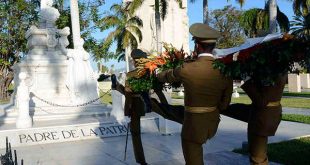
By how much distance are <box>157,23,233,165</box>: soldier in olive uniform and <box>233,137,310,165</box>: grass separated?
2.78 metres

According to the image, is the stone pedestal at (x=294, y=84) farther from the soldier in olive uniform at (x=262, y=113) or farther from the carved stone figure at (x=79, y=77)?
the soldier in olive uniform at (x=262, y=113)

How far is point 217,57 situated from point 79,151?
465 cm

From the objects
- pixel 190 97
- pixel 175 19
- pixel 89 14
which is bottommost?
pixel 190 97

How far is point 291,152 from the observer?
23.7 feet

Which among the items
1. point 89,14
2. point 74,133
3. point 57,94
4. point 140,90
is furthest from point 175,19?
point 140,90

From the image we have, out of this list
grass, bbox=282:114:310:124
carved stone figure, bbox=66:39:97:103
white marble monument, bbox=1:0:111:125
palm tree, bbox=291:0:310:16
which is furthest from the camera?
palm tree, bbox=291:0:310:16

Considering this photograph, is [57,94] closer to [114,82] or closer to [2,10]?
[114,82]

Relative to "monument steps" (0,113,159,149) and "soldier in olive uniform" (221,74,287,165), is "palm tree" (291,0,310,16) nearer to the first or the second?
"monument steps" (0,113,159,149)

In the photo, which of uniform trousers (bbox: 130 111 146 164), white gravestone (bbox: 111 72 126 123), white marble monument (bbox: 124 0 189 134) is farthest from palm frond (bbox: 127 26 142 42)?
uniform trousers (bbox: 130 111 146 164)

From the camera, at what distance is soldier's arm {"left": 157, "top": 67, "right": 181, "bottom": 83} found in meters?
4.36

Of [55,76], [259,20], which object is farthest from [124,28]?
[55,76]

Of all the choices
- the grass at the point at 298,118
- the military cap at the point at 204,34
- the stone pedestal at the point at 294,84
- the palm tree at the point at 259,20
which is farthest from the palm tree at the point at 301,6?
the military cap at the point at 204,34

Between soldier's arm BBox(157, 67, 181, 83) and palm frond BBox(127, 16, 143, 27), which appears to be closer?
soldier's arm BBox(157, 67, 181, 83)

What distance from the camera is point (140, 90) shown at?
217 inches
